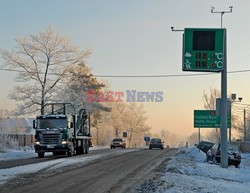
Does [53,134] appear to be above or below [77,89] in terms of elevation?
below

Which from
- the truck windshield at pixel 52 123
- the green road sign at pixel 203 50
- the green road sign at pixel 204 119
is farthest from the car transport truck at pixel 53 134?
the green road sign at pixel 204 119

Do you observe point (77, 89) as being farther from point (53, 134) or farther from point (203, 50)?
point (203, 50)

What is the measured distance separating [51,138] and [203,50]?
14.3m

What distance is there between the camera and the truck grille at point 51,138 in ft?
102

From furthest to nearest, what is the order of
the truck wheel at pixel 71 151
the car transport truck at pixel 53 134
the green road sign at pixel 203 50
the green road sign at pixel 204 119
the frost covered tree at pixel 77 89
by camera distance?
1. the frost covered tree at pixel 77 89
2. the green road sign at pixel 204 119
3. the truck wheel at pixel 71 151
4. the car transport truck at pixel 53 134
5. the green road sign at pixel 203 50

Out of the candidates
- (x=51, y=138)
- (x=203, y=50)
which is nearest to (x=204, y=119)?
(x=51, y=138)

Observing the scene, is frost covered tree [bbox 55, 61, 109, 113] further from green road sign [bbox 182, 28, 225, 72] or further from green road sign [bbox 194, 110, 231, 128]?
green road sign [bbox 182, 28, 225, 72]

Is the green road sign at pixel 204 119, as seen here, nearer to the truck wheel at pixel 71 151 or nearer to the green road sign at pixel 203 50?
the truck wheel at pixel 71 151

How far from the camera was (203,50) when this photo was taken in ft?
70.3

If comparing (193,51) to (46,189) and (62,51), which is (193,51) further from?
(62,51)

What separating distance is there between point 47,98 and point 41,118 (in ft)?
66.1

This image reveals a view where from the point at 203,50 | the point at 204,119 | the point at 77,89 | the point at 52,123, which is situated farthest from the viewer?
the point at 77,89

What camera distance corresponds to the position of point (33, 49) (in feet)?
171

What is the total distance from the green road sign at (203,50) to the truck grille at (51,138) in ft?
42.9
